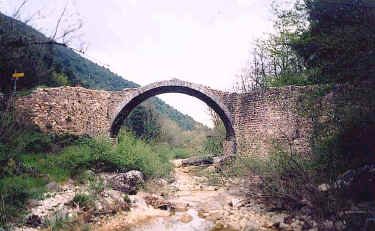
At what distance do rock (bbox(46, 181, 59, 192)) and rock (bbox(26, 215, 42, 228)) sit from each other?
4.45 ft

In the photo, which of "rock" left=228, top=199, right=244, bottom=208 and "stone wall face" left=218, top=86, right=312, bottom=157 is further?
"stone wall face" left=218, top=86, right=312, bottom=157

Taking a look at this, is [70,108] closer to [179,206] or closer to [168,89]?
[168,89]

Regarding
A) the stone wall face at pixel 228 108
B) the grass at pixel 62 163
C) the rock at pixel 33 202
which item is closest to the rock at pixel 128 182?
the grass at pixel 62 163

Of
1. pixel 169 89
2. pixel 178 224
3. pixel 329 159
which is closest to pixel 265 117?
pixel 169 89

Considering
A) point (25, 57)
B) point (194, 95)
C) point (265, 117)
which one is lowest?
point (265, 117)

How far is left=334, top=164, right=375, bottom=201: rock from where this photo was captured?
4.22 meters

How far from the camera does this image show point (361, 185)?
14.0ft

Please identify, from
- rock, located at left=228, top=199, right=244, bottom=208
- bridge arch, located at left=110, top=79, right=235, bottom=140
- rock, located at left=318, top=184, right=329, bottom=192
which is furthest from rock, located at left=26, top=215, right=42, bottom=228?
bridge arch, located at left=110, top=79, right=235, bottom=140

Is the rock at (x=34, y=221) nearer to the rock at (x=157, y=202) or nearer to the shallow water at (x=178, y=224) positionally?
the shallow water at (x=178, y=224)

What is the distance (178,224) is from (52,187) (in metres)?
3.19

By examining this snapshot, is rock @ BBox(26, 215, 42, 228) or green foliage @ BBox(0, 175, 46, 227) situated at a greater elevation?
green foliage @ BBox(0, 175, 46, 227)

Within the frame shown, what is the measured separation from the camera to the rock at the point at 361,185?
13.9 feet

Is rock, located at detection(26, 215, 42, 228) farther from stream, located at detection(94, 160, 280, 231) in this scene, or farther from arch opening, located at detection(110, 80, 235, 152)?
arch opening, located at detection(110, 80, 235, 152)

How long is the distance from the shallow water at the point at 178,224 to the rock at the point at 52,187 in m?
2.38
